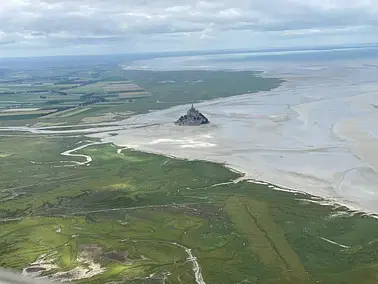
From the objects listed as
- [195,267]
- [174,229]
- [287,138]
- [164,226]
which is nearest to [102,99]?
[287,138]

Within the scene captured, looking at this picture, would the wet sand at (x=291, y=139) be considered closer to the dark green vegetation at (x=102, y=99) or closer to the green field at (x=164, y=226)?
the green field at (x=164, y=226)

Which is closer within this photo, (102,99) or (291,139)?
(291,139)

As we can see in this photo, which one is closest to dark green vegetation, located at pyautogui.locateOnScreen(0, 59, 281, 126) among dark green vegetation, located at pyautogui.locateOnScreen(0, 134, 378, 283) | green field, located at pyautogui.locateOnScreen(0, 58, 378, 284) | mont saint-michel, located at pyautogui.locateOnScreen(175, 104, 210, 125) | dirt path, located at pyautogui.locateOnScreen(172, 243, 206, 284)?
mont saint-michel, located at pyautogui.locateOnScreen(175, 104, 210, 125)

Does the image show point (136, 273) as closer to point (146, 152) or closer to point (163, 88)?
point (146, 152)

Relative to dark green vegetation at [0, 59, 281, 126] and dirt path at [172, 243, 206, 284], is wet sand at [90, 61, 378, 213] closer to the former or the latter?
dark green vegetation at [0, 59, 281, 126]

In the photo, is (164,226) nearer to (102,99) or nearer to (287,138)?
(287,138)

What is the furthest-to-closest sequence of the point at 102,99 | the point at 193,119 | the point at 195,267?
the point at 102,99 → the point at 193,119 → the point at 195,267
